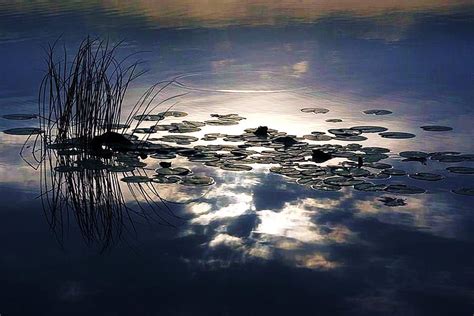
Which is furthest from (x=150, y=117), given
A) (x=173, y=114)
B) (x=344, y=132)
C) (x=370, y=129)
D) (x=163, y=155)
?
(x=370, y=129)

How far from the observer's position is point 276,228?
12.9 ft

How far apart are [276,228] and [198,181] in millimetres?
816

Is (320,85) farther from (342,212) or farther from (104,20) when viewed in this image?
(104,20)

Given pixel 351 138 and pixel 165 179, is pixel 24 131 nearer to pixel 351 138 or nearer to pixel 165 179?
pixel 165 179

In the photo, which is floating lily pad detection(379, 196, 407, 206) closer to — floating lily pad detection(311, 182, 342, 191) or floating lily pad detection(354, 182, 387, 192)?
floating lily pad detection(354, 182, 387, 192)

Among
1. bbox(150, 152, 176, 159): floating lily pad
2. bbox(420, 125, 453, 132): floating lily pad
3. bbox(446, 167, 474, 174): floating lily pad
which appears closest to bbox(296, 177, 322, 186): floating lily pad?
bbox(446, 167, 474, 174): floating lily pad

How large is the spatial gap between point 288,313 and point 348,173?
1738 mm

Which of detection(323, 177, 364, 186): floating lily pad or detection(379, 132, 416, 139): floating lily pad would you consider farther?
detection(379, 132, 416, 139): floating lily pad

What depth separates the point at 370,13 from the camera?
12.8 metres

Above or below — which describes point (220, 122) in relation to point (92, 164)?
above

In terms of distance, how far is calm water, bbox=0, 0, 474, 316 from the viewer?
3.19 metres

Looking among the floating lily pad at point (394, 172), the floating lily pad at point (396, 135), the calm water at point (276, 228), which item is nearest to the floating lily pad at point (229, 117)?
the calm water at point (276, 228)

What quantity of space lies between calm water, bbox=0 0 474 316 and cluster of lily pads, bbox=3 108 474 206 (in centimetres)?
7

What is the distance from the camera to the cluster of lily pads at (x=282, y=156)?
4594mm
